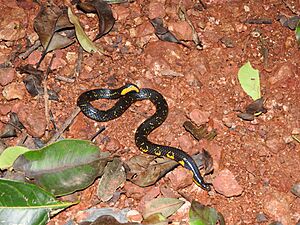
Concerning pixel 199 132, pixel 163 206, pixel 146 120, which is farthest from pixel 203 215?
pixel 146 120

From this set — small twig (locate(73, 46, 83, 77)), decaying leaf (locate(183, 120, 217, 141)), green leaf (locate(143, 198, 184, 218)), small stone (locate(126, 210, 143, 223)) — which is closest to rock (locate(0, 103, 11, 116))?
small twig (locate(73, 46, 83, 77))

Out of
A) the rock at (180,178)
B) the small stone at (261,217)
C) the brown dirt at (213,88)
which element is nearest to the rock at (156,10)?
the brown dirt at (213,88)

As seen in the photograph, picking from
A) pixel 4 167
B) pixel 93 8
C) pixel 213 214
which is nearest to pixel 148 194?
pixel 213 214

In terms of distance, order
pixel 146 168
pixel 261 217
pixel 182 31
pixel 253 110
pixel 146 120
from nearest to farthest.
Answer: pixel 261 217 → pixel 146 168 → pixel 146 120 → pixel 253 110 → pixel 182 31

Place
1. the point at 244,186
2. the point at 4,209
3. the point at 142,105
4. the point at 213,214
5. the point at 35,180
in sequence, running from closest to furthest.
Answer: the point at 4,209 → the point at 35,180 → the point at 213,214 → the point at 244,186 → the point at 142,105

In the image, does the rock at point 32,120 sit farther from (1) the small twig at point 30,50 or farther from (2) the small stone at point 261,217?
(2) the small stone at point 261,217

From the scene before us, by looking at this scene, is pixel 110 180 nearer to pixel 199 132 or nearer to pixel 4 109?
pixel 199 132

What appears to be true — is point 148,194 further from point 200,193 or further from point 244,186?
point 244,186
